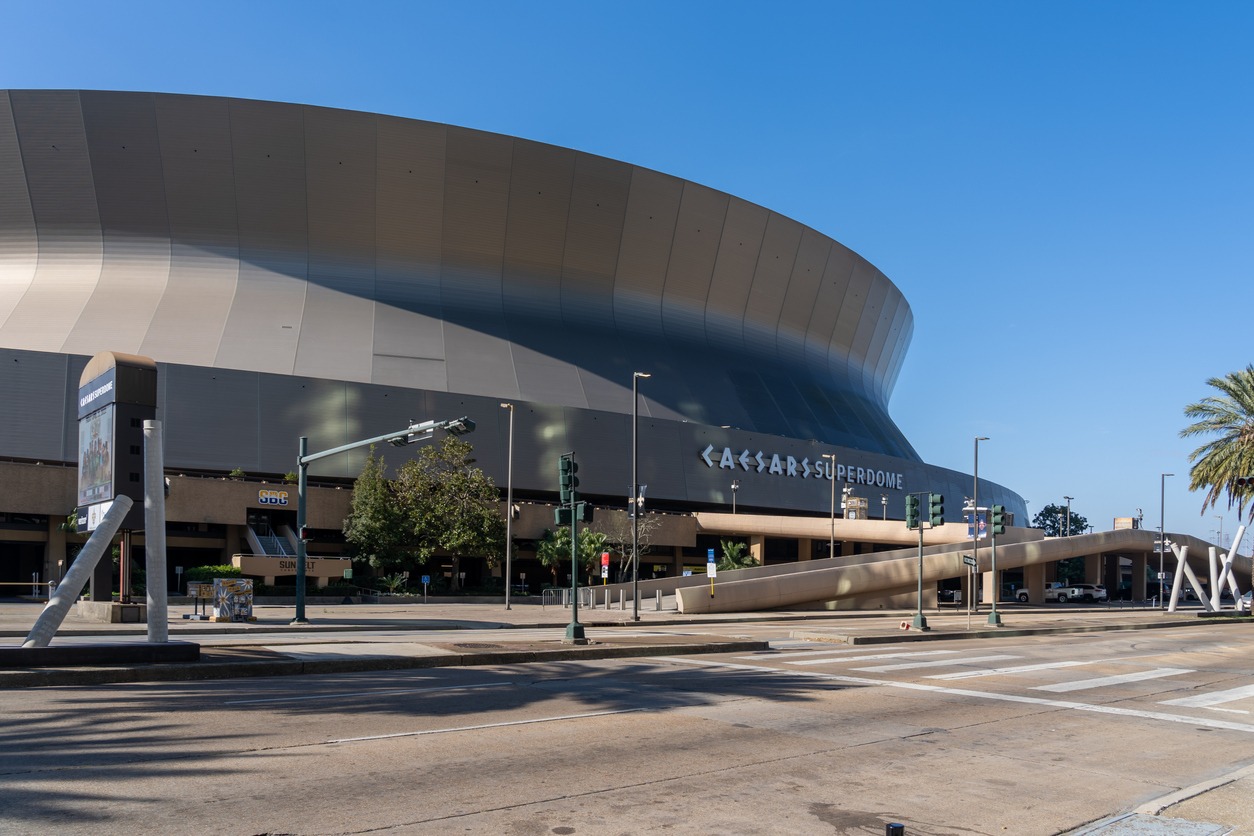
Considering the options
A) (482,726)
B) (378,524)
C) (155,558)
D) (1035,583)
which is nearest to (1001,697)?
(482,726)

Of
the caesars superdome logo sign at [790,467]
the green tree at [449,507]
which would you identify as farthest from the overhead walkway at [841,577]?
the caesars superdome logo sign at [790,467]

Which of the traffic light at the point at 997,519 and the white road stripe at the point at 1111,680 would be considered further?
the traffic light at the point at 997,519

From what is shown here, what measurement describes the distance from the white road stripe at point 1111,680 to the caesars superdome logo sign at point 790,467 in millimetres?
47072

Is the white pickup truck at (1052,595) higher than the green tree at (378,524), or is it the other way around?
the green tree at (378,524)

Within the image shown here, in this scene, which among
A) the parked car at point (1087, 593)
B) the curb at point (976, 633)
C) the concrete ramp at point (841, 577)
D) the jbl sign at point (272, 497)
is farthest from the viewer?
the parked car at point (1087, 593)

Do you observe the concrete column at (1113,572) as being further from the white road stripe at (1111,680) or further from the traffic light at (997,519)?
the white road stripe at (1111,680)

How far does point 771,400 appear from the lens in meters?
80.4

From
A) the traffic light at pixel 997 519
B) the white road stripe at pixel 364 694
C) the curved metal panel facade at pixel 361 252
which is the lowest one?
the white road stripe at pixel 364 694

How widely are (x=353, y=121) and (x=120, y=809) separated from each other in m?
62.0

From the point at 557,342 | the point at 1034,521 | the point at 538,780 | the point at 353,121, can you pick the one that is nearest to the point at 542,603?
the point at 557,342

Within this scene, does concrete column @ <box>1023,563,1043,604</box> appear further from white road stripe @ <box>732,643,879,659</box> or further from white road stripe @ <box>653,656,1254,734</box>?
white road stripe @ <box>653,656,1254,734</box>

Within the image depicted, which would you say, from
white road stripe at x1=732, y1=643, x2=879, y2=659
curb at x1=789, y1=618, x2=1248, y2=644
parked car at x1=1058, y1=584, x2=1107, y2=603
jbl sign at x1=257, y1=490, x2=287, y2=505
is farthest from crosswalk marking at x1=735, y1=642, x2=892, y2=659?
parked car at x1=1058, y1=584, x2=1107, y2=603

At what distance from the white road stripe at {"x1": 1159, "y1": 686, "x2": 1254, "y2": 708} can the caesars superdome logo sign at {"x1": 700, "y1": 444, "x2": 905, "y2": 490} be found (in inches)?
1968

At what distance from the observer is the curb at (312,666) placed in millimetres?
14023
